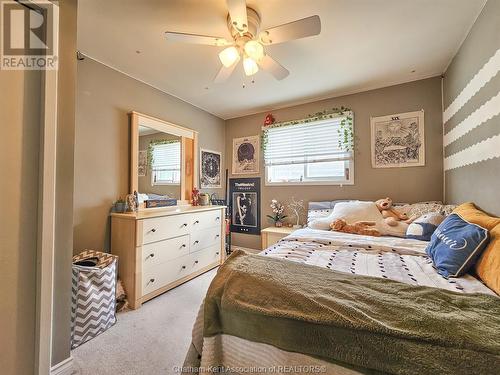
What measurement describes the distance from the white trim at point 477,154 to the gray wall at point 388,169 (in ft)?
1.04

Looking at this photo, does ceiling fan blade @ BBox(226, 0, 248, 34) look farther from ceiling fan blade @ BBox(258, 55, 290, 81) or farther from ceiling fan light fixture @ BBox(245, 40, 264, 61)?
ceiling fan blade @ BBox(258, 55, 290, 81)

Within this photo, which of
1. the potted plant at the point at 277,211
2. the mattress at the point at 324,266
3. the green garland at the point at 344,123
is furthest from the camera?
→ the potted plant at the point at 277,211

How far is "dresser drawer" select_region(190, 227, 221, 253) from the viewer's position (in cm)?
278

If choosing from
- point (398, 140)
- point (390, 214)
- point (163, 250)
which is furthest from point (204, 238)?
point (398, 140)

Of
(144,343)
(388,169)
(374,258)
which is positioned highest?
(388,169)

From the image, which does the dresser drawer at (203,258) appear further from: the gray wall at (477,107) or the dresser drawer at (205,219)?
the gray wall at (477,107)

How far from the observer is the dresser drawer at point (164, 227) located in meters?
2.15

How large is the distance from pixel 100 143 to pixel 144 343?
1892mm

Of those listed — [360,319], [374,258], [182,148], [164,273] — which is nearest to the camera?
[360,319]

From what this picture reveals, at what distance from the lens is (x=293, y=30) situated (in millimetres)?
1444

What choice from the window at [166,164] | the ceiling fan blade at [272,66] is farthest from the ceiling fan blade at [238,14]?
the window at [166,164]

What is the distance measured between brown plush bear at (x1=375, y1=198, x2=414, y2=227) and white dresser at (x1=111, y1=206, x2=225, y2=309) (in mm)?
2134

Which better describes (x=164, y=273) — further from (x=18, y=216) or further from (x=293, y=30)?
(x=293, y=30)

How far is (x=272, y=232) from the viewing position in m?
3.05
